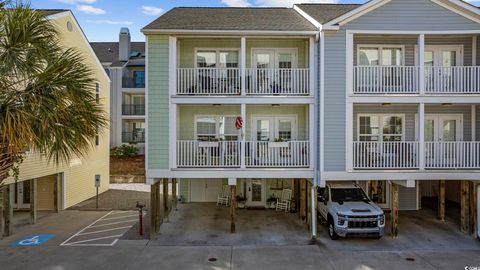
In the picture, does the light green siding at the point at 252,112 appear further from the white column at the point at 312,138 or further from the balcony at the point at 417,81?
the balcony at the point at 417,81

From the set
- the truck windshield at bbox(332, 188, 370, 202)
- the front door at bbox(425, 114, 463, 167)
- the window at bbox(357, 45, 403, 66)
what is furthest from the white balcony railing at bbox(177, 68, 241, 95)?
the front door at bbox(425, 114, 463, 167)

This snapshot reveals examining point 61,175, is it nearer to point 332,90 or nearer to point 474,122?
point 332,90

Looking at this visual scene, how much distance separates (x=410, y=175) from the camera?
38.7 ft

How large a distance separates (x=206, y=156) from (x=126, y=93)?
22.4m

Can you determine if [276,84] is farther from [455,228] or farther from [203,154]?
[455,228]

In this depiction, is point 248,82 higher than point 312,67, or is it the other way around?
point 312,67

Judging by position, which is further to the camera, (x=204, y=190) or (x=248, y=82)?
(x=204, y=190)

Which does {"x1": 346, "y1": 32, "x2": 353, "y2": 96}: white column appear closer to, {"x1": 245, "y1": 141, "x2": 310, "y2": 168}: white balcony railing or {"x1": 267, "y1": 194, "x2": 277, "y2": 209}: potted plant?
{"x1": 245, "y1": 141, "x2": 310, "y2": 168}: white balcony railing

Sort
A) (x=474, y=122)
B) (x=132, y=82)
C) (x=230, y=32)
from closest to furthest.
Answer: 1. (x=230, y=32)
2. (x=474, y=122)
3. (x=132, y=82)

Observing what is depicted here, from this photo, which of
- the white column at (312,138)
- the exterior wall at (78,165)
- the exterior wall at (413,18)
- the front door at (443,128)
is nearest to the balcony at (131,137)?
the exterior wall at (78,165)

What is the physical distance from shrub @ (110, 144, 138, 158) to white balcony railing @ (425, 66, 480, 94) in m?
25.1

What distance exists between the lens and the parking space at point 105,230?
1169 cm

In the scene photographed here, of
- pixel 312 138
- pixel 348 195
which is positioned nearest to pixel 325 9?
pixel 312 138

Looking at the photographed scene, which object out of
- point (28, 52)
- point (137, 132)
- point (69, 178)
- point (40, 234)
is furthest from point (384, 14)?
point (137, 132)
